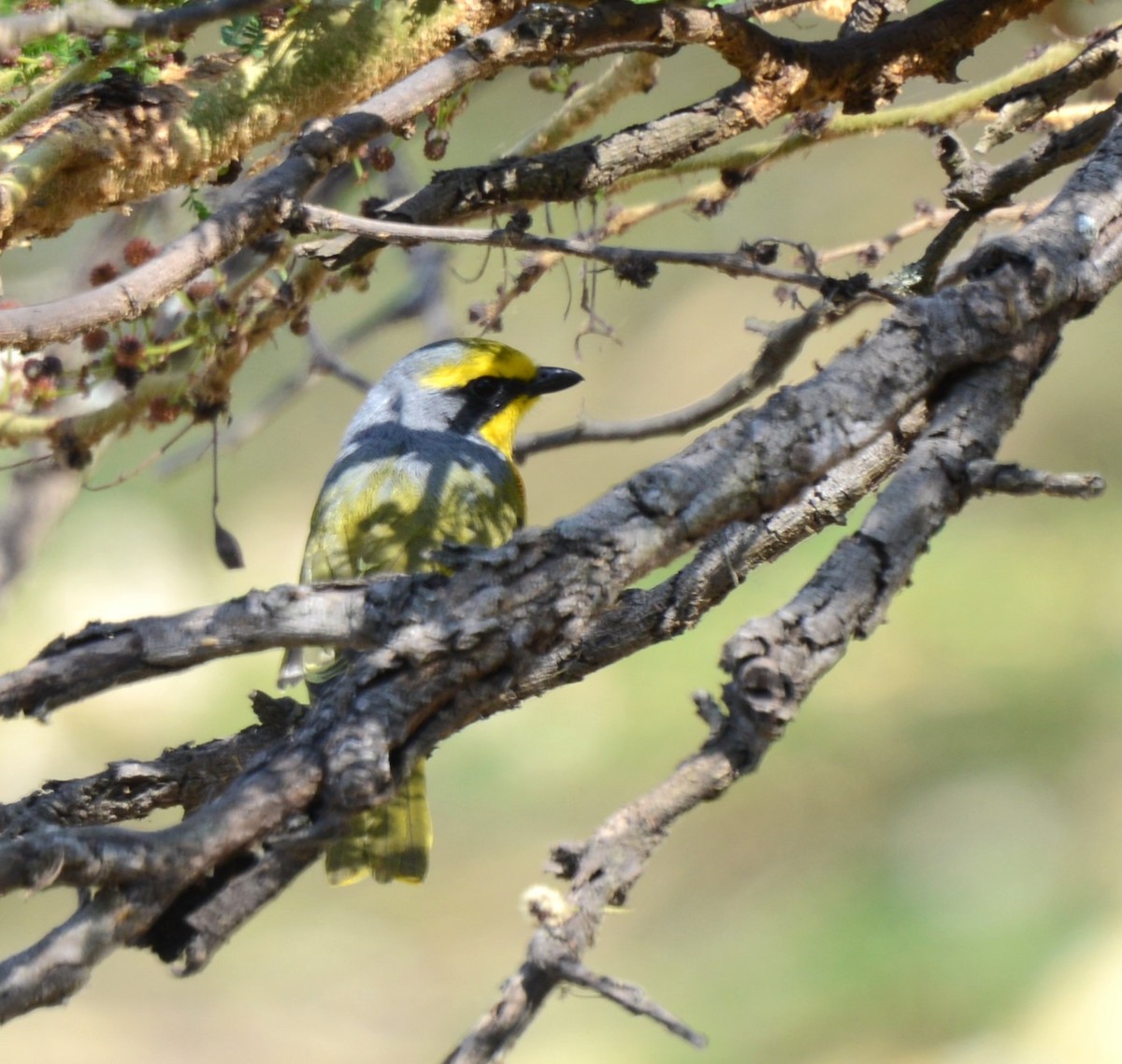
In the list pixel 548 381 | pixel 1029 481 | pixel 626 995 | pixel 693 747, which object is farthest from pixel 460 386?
pixel 693 747

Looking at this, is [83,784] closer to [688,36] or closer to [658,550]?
[658,550]

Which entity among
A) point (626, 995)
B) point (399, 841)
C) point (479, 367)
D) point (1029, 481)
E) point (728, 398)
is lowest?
point (399, 841)

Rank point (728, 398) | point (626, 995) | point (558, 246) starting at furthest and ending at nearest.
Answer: point (728, 398) < point (558, 246) < point (626, 995)

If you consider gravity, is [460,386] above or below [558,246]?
below

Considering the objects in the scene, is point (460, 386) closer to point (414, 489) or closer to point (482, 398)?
point (482, 398)

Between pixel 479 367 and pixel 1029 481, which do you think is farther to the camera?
pixel 479 367

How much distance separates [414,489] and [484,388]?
994 millimetres

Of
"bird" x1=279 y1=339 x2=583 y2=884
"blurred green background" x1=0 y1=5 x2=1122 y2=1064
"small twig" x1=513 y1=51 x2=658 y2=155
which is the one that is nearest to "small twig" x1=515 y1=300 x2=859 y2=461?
"bird" x1=279 y1=339 x2=583 y2=884

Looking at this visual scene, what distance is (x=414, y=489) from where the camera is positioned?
4.07 metres

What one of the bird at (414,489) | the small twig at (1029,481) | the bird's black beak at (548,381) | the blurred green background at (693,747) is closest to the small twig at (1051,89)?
the small twig at (1029,481)

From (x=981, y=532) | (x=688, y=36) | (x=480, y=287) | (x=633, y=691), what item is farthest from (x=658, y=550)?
(x=981, y=532)

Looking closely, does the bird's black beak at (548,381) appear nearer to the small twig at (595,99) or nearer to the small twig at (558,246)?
the small twig at (595,99)

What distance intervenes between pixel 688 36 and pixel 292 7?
2.52 feet

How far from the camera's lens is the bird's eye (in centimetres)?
496
